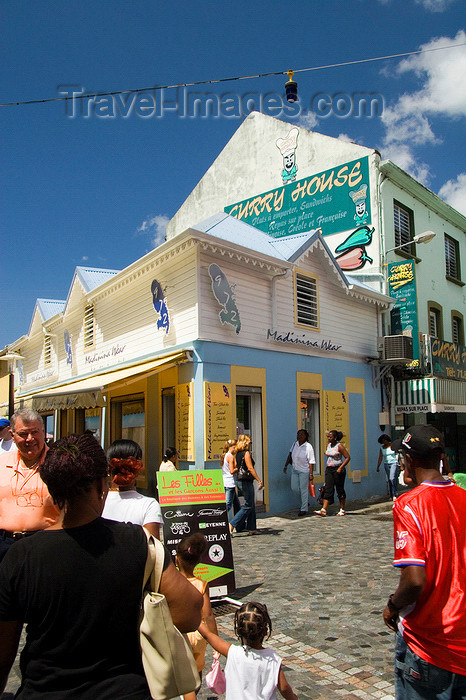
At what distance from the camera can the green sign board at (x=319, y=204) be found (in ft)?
52.7

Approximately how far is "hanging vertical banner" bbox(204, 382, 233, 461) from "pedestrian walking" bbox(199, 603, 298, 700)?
25.4 feet

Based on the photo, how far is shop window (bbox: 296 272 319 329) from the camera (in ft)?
44.0

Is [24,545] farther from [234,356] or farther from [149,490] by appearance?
[149,490]

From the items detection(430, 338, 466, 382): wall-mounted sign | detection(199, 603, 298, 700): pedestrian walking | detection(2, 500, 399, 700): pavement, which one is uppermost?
detection(430, 338, 466, 382): wall-mounted sign

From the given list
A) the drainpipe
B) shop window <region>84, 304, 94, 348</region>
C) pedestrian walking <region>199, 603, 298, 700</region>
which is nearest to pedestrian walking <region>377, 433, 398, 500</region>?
the drainpipe

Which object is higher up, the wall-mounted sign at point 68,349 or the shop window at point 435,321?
the shop window at point 435,321

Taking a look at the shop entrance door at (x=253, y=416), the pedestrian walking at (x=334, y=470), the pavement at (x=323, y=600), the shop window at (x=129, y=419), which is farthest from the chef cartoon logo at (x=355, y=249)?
the pavement at (x=323, y=600)

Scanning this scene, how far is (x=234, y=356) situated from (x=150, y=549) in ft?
31.5

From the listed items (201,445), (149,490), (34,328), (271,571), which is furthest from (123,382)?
(34,328)

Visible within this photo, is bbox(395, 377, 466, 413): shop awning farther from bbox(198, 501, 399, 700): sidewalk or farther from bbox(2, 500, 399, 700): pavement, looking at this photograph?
bbox(198, 501, 399, 700): sidewalk

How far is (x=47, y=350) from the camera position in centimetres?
2050

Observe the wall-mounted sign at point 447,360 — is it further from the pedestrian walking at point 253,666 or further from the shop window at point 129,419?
the pedestrian walking at point 253,666

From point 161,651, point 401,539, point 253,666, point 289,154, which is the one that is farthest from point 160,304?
point 161,651

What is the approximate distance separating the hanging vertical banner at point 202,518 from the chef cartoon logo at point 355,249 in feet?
36.2
